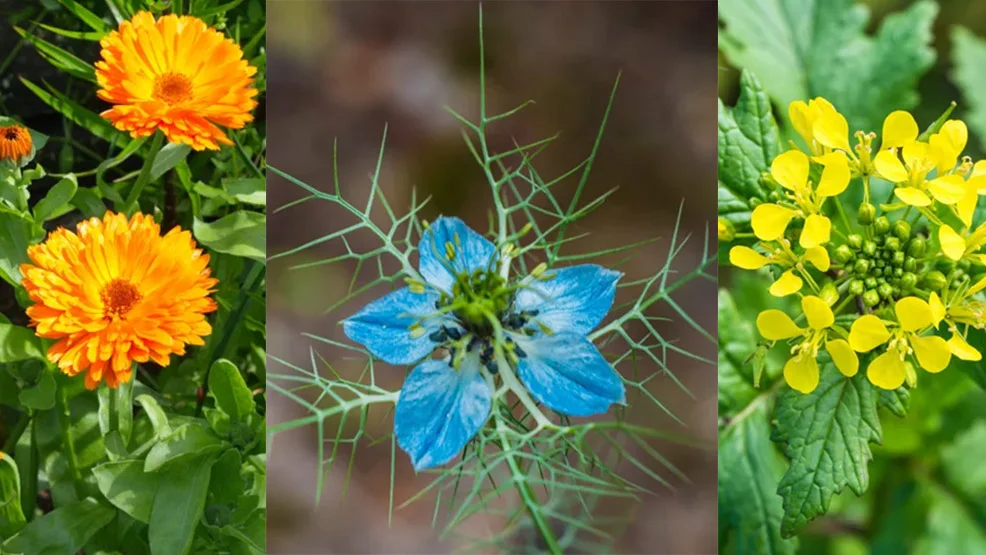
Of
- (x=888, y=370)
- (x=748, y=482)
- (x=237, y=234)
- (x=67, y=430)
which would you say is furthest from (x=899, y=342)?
(x=67, y=430)

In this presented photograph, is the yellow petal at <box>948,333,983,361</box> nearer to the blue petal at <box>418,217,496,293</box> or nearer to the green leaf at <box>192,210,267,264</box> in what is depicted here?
the blue petal at <box>418,217,496,293</box>

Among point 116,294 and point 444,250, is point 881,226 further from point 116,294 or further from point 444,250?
point 116,294

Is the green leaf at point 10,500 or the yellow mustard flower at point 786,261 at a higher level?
the yellow mustard flower at point 786,261

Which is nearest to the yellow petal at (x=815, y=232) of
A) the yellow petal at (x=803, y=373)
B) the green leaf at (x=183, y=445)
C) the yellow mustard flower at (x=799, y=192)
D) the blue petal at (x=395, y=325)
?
the yellow mustard flower at (x=799, y=192)

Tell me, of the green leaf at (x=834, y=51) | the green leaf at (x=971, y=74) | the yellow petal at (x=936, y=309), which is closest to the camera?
the yellow petal at (x=936, y=309)

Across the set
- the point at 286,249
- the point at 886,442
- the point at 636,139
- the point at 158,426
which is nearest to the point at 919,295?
the point at 886,442

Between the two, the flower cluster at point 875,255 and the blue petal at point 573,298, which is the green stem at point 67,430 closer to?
the blue petal at point 573,298
